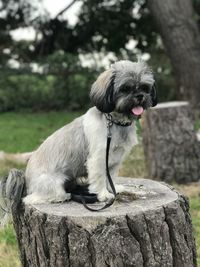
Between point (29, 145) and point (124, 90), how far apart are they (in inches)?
301

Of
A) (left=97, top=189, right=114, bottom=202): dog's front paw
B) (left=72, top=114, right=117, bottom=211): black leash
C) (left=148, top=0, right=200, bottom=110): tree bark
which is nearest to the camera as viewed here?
(left=72, top=114, right=117, bottom=211): black leash

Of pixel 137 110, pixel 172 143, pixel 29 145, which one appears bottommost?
pixel 29 145

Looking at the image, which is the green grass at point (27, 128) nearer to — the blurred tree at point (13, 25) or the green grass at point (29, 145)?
the green grass at point (29, 145)

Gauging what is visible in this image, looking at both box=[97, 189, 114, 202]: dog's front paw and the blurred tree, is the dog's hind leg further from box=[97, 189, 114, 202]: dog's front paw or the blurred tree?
the blurred tree

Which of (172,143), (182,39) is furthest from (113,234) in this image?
(182,39)

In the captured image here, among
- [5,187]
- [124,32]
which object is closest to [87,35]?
[124,32]

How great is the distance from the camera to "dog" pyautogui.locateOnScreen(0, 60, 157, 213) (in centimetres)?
369

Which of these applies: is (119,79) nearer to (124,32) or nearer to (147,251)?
(147,251)

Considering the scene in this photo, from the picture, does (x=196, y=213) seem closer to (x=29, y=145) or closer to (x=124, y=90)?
(x=124, y=90)

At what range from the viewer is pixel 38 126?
44.3 feet

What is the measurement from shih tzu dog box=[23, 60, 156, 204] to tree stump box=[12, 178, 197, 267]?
0.51 ft

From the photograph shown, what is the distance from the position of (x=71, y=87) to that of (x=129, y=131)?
38.3ft

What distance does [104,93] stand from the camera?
3686mm

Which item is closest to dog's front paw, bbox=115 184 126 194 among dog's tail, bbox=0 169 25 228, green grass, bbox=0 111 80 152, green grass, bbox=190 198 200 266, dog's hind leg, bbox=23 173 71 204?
dog's hind leg, bbox=23 173 71 204
